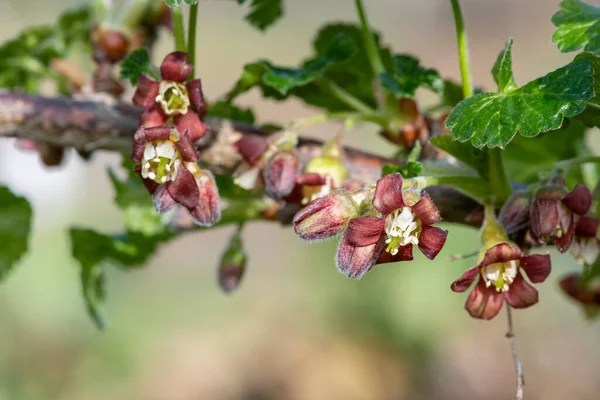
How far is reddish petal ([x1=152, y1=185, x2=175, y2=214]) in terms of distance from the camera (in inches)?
33.9

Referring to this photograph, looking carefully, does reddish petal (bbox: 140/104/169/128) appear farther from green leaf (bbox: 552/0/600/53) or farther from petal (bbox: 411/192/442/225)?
green leaf (bbox: 552/0/600/53)

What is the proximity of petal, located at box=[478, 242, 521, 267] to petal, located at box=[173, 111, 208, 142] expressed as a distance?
0.38 metres

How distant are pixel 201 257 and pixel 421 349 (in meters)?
2.61

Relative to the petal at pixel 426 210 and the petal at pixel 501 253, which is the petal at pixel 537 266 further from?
the petal at pixel 426 210

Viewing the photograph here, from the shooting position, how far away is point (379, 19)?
10938 mm

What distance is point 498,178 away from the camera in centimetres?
97

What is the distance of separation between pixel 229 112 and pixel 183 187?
0.43 meters

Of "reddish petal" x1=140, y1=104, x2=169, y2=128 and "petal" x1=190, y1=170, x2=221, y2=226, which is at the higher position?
"reddish petal" x1=140, y1=104, x2=169, y2=128

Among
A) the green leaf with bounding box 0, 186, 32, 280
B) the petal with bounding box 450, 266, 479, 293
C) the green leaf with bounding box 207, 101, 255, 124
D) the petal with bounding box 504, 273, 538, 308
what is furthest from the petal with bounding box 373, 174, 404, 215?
the green leaf with bounding box 0, 186, 32, 280

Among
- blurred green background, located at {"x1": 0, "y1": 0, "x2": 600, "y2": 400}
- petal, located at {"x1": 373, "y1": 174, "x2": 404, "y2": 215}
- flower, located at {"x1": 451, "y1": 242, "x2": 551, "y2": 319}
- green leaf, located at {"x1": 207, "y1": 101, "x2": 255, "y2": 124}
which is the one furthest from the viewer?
blurred green background, located at {"x1": 0, "y1": 0, "x2": 600, "y2": 400}

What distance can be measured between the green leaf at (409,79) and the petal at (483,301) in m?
0.32

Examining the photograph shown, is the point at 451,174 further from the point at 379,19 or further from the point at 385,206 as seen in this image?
the point at 379,19

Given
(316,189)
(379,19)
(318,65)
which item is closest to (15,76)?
(318,65)

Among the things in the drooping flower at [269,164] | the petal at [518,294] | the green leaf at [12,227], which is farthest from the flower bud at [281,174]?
the green leaf at [12,227]
